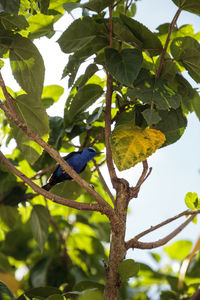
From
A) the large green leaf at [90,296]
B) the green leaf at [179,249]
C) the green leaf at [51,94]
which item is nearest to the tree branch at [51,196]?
the large green leaf at [90,296]

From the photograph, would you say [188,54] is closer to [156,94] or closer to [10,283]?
[156,94]

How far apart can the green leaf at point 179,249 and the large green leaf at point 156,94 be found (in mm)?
703

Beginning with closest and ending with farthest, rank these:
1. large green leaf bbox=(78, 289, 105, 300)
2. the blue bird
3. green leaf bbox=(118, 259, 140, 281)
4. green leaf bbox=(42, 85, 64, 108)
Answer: large green leaf bbox=(78, 289, 105, 300) → green leaf bbox=(118, 259, 140, 281) → the blue bird → green leaf bbox=(42, 85, 64, 108)

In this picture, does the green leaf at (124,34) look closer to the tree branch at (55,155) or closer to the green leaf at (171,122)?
the green leaf at (171,122)

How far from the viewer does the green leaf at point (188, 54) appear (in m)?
1.42

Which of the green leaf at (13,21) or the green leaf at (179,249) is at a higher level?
the green leaf at (13,21)

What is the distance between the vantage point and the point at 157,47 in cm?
139

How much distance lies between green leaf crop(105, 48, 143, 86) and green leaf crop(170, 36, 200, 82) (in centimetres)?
16

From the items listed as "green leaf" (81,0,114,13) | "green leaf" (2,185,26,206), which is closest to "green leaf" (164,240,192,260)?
"green leaf" (2,185,26,206)

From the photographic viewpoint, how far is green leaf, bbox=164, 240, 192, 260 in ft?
5.80

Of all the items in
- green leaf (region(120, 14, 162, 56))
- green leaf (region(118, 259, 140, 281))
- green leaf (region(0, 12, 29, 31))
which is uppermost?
green leaf (region(0, 12, 29, 31))

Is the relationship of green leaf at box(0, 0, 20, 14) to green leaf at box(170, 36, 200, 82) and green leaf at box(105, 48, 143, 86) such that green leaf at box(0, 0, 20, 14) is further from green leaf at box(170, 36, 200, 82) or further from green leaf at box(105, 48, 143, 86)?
green leaf at box(170, 36, 200, 82)

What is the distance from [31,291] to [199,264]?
598mm

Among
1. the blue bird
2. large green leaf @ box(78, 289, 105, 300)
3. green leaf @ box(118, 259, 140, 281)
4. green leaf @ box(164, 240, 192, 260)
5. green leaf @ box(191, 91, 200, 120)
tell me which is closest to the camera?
large green leaf @ box(78, 289, 105, 300)
